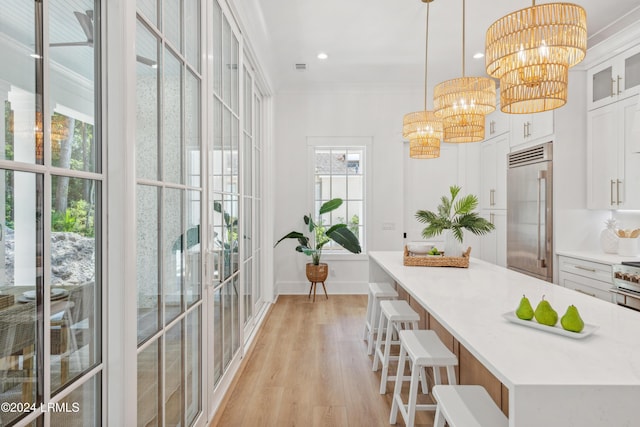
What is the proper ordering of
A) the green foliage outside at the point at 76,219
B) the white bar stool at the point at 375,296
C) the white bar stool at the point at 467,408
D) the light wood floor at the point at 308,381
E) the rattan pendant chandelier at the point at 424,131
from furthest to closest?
the rattan pendant chandelier at the point at 424,131 < the white bar stool at the point at 375,296 < the light wood floor at the point at 308,381 < the white bar stool at the point at 467,408 < the green foliage outside at the point at 76,219

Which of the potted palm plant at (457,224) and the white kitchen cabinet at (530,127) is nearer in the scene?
the potted palm plant at (457,224)

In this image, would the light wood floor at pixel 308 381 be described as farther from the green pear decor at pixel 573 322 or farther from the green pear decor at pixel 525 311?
the green pear decor at pixel 573 322

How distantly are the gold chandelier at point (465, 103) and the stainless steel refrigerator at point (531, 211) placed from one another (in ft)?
5.39

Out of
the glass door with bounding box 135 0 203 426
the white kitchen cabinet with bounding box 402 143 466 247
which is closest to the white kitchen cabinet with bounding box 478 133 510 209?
the white kitchen cabinet with bounding box 402 143 466 247

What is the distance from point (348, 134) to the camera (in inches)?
207

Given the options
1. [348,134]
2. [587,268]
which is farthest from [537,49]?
[348,134]

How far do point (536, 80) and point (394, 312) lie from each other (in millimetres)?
1566

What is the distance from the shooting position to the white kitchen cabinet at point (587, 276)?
306cm

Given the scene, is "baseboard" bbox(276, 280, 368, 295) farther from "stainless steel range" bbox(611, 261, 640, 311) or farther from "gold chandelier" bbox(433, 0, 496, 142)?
"gold chandelier" bbox(433, 0, 496, 142)

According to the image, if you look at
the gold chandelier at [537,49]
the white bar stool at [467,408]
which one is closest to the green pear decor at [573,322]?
the white bar stool at [467,408]

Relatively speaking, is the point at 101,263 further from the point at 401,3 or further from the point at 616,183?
the point at 616,183

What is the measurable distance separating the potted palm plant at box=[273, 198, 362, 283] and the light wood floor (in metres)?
0.91

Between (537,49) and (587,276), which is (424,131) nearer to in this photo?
(537,49)

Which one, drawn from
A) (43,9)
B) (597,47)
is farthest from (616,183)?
(43,9)
